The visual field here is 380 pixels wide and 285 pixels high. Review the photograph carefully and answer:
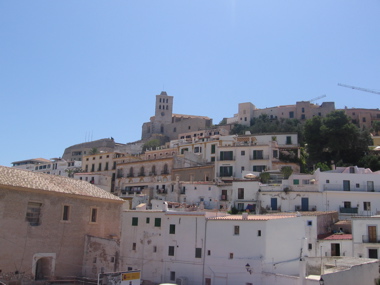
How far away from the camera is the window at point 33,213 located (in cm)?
2756

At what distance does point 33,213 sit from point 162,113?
79.7m

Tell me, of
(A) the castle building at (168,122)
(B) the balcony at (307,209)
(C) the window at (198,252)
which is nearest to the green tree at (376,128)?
(A) the castle building at (168,122)

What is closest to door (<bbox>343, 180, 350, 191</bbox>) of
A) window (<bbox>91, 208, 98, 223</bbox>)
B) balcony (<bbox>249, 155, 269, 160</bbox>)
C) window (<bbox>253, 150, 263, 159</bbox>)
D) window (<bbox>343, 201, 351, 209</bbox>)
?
window (<bbox>343, 201, 351, 209</bbox>)

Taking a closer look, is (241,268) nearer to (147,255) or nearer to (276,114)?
(147,255)

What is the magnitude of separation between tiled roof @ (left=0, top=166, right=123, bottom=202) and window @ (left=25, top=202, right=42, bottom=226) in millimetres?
1145

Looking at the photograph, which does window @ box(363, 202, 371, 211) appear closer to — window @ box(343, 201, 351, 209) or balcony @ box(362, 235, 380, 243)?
window @ box(343, 201, 351, 209)

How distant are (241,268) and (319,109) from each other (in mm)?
64441

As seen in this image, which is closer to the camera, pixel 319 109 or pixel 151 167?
pixel 151 167

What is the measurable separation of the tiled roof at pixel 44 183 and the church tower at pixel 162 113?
226 feet

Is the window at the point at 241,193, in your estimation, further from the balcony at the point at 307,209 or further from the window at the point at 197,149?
the window at the point at 197,149

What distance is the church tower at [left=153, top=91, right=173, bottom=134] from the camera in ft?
337

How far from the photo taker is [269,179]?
1709 inches

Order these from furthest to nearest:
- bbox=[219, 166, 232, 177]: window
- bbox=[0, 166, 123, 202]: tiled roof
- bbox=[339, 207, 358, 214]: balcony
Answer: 1. bbox=[219, 166, 232, 177]: window
2. bbox=[339, 207, 358, 214]: balcony
3. bbox=[0, 166, 123, 202]: tiled roof

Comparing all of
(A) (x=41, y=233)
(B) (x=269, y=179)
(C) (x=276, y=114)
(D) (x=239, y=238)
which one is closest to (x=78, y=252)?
(A) (x=41, y=233)
